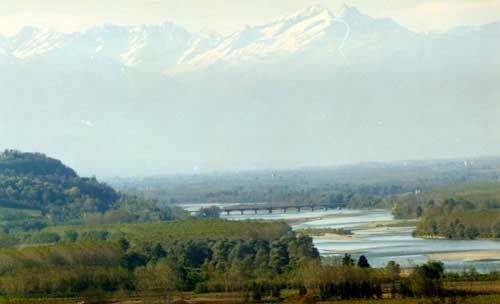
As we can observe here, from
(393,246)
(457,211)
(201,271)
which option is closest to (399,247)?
(393,246)

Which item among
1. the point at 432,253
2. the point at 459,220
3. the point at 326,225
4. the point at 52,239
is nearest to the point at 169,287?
the point at 432,253

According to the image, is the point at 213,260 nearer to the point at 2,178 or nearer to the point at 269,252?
the point at 269,252

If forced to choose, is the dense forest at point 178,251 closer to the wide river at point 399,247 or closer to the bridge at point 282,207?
the wide river at point 399,247

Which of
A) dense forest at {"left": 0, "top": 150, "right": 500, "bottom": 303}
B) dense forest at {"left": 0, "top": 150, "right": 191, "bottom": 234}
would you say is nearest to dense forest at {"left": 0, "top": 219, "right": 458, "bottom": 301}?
dense forest at {"left": 0, "top": 150, "right": 500, "bottom": 303}

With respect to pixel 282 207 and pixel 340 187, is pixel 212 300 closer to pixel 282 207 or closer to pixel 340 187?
pixel 282 207

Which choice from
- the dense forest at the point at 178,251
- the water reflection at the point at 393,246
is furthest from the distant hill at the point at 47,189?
the water reflection at the point at 393,246
